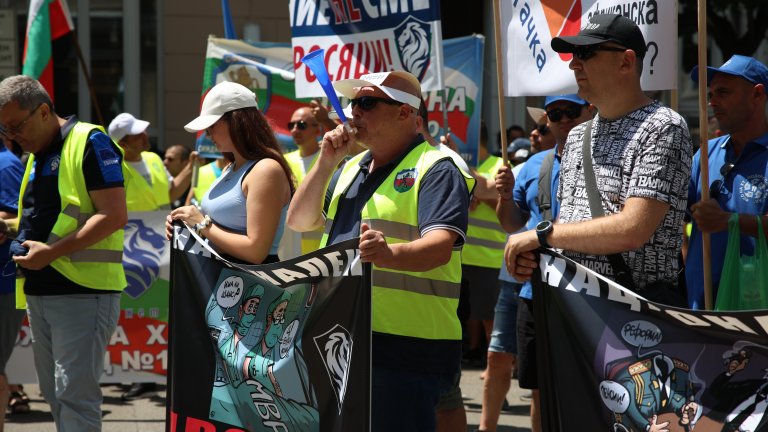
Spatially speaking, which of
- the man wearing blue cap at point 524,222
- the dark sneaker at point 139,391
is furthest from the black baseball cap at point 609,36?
the dark sneaker at point 139,391

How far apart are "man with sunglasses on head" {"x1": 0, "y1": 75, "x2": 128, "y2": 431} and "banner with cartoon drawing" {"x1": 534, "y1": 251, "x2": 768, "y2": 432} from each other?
2507mm

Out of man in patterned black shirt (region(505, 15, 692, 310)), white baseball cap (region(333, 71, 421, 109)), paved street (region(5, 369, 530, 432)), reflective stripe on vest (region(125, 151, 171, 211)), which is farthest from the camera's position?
reflective stripe on vest (region(125, 151, 171, 211))

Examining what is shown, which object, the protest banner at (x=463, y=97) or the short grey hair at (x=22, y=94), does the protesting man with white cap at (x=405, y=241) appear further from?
the protest banner at (x=463, y=97)

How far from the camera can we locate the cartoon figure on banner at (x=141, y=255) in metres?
8.02

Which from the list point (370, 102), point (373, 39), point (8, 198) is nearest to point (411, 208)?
point (370, 102)

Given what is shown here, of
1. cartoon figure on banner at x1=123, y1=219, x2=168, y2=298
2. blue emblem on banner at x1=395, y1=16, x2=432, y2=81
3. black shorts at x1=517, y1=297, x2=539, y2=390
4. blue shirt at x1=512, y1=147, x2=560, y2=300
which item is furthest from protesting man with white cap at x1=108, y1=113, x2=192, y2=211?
black shorts at x1=517, y1=297, x2=539, y2=390

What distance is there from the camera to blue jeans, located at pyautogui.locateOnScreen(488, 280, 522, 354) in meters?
6.44

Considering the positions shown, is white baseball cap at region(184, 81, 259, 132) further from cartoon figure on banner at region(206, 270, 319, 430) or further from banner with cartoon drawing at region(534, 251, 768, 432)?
banner with cartoon drawing at region(534, 251, 768, 432)

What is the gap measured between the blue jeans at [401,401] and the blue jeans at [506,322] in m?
2.31

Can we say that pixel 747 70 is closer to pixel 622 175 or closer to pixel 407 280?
pixel 622 175

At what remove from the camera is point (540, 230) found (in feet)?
12.1

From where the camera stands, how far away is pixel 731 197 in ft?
15.2

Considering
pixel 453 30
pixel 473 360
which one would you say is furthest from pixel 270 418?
pixel 453 30

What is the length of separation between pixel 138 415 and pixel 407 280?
14.1 ft
